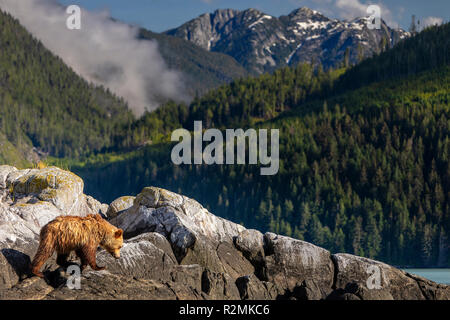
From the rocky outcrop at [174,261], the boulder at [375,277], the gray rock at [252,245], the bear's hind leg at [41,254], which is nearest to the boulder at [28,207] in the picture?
the rocky outcrop at [174,261]

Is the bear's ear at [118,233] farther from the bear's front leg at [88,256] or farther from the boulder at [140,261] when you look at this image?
the boulder at [140,261]

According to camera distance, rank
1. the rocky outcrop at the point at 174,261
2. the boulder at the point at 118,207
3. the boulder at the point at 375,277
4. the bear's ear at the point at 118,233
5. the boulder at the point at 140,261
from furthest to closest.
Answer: the boulder at the point at 118,207 → the boulder at the point at 375,277 → the boulder at the point at 140,261 → the bear's ear at the point at 118,233 → the rocky outcrop at the point at 174,261

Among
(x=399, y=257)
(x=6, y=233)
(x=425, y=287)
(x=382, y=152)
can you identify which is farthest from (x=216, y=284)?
(x=382, y=152)

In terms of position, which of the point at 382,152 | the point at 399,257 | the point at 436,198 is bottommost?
the point at 399,257

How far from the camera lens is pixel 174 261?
96.8ft

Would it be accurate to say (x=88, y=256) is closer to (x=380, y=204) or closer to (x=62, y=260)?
(x=62, y=260)

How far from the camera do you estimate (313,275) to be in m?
31.8

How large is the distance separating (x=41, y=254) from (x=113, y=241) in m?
2.98

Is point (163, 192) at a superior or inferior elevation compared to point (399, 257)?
superior

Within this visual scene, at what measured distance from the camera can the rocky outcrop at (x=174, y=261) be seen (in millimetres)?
25109

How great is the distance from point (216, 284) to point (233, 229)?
7.56 metres

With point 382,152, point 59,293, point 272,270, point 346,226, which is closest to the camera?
point 59,293

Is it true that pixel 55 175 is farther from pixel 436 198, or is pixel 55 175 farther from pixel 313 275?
pixel 436 198

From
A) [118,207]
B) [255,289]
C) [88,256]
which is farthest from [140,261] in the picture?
[118,207]
